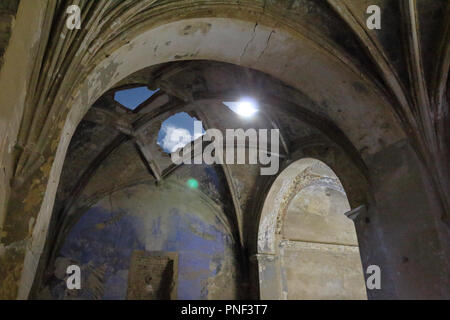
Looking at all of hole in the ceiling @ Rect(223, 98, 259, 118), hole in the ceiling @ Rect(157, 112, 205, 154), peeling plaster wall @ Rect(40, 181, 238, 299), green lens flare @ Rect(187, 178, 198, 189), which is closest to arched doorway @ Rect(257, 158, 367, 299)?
peeling plaster wall @ Rect(40, 181, 238, 299)

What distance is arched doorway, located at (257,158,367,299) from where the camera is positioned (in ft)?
27.8

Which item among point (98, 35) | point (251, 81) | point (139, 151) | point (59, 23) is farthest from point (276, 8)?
point (139, 151)

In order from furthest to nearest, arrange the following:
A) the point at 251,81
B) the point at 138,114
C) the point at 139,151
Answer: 1. the point at 139,151
2. the point at 138,114
3. the point at 251,81

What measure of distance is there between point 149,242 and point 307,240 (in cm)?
443

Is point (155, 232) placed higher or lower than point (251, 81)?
lower

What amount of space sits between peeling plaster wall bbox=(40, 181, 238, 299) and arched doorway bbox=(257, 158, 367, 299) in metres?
1.03

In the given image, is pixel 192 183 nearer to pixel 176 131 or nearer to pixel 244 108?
pixel 176 131

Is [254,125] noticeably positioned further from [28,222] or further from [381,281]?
[28,222]

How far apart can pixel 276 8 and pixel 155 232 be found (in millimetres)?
5850

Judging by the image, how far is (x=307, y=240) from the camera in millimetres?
9891

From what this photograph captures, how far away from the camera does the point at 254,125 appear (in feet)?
26.3

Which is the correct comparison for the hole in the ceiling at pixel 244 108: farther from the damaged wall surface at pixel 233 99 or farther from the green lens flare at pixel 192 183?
the green lens flare at pixel 192 183

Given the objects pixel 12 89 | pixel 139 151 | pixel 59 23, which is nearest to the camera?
pixel 12 89

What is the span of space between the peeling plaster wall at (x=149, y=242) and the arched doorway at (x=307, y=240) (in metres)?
1.03
